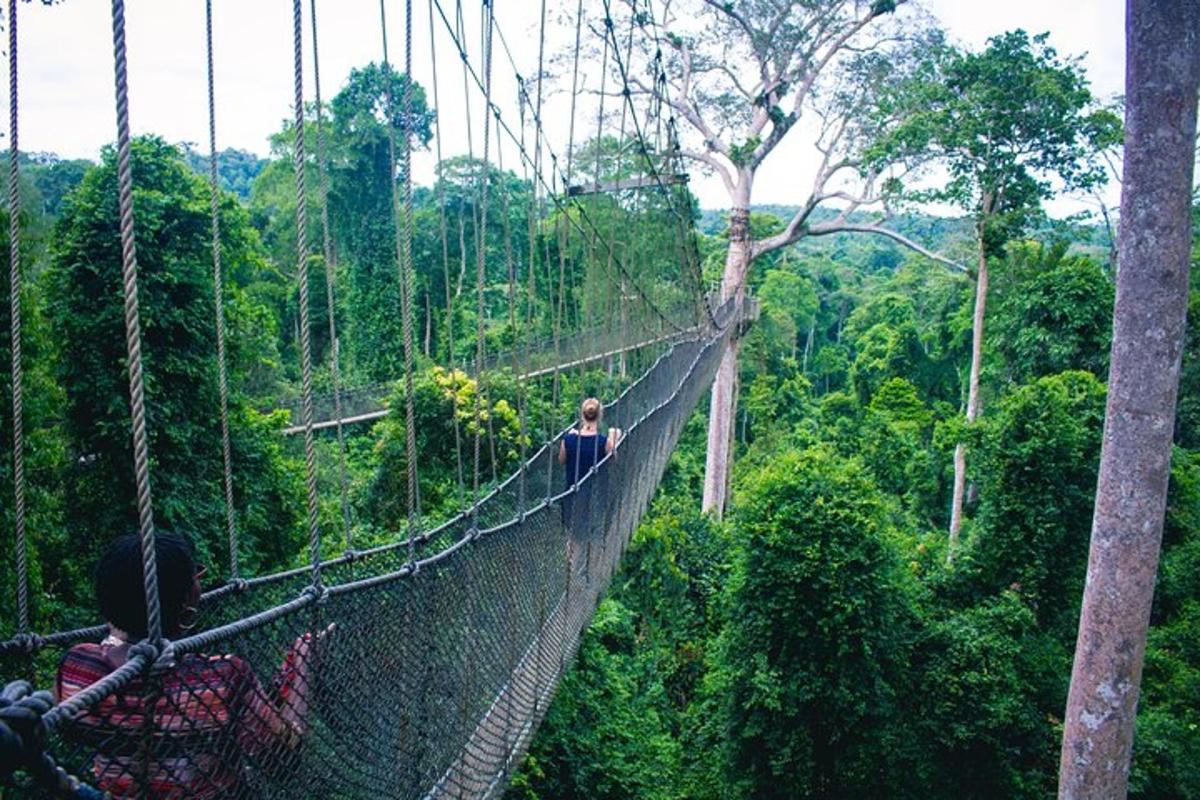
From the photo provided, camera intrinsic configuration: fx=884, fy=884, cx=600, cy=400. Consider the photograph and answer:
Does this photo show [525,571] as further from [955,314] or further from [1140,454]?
[955,314]

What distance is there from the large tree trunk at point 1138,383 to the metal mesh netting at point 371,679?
165 cm

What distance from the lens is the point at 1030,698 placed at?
6.20 meters

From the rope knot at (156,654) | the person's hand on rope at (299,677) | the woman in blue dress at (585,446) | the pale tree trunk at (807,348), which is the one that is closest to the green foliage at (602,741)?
the woman in blue dress at (585,446)

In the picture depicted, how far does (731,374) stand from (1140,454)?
23.6 ft

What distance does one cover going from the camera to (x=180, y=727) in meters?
0.81

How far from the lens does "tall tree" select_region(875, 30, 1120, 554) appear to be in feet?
25.4

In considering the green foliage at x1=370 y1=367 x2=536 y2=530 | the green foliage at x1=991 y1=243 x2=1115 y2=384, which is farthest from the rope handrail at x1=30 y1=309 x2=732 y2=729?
the green foliage at x1=991 y1=243 x2=1115 y2=384

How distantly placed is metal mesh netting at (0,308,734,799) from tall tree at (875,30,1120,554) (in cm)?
670

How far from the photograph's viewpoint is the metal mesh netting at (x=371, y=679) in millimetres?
792

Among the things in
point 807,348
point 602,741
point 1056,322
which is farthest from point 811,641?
point 807,348

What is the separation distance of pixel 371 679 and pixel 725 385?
8791 millimetres

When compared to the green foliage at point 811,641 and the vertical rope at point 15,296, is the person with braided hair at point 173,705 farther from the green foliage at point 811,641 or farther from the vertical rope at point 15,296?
the green foliage at point 811,641

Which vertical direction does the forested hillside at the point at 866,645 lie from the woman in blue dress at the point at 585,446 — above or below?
below

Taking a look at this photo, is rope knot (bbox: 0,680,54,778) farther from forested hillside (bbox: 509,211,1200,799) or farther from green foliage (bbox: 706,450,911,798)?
green foliage (bbox: 706,450,911,798)
